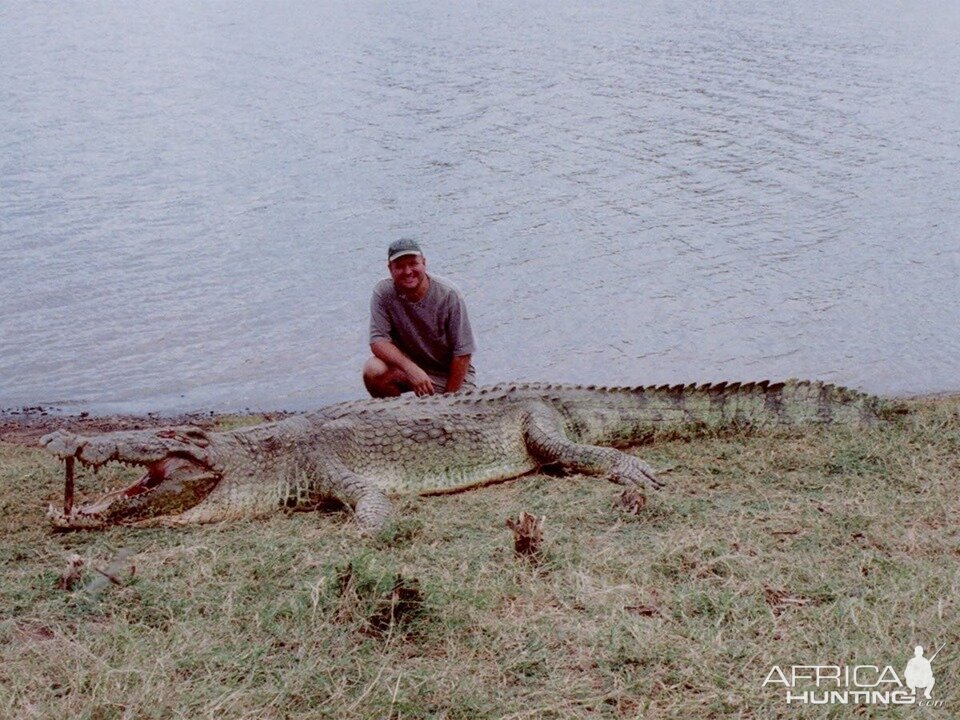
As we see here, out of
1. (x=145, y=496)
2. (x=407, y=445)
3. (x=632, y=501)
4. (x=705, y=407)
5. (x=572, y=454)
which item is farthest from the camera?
(x=705, y=407)

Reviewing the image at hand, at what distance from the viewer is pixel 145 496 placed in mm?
5035

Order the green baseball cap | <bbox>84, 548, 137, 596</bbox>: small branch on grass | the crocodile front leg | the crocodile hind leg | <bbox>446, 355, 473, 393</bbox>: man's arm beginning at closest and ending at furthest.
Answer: <bbox>84, 548, 137, 596</bbox>: small branch on grass, the crocodile front leg, the crocodile hind leg, the green baseball cap, <bbox>446, 355, 473, 393</bbox>: man's arm

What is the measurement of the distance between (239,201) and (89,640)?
10183 millimetres

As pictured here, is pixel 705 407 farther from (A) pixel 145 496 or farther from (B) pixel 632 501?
(A) pixel 145 496

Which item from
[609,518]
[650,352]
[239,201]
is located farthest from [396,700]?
[239,201]

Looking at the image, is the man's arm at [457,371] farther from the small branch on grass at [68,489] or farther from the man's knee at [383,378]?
the small branch on grass at [68,489]

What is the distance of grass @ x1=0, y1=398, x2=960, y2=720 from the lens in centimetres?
Answer: 311

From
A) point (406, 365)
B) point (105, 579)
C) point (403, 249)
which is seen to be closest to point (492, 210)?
point (406, 365)

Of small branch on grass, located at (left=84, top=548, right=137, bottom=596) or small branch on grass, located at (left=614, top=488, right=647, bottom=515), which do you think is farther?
small branch on grass, located at (left=614, top=488, right=647, bottom=515)

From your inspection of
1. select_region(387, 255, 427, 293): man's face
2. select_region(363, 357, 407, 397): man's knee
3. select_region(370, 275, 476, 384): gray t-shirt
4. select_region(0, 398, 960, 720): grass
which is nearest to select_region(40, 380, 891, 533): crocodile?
select_region(0, 398, 960, 720): grass

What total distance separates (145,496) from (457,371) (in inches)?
89.3

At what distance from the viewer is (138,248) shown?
Answer: 11.6 m

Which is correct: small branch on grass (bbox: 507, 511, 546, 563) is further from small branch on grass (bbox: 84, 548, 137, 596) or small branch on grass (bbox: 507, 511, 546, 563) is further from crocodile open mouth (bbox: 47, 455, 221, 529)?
crocodile open mouth (bbox: 47, 455, 221, 529)

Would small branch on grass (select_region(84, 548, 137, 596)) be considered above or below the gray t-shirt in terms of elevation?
below
